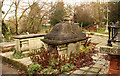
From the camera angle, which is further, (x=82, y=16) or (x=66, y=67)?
(x=82, y=16)

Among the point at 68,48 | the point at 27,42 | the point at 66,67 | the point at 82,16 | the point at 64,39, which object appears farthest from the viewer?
the point at 82,16

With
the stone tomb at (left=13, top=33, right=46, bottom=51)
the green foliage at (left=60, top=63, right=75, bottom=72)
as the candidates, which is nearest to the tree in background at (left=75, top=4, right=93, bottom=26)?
the stone tomb at (left=13, top=33, right=46, bottom=51)

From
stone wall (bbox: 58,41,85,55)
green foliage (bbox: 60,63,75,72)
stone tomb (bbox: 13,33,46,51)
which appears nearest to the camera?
green foliage (bbox: 60,63,75,72)

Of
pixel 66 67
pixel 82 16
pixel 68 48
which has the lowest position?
pixel 66 67

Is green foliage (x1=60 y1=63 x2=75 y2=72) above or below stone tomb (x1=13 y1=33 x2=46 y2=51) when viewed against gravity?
below

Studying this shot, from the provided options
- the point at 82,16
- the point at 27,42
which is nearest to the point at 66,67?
the point at 27,42

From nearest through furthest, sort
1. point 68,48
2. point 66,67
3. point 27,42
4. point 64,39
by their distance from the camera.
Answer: point 66,67, point 64,39, point 68,48, point 27,42

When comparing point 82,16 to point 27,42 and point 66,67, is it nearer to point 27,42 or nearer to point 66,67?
point 27,42

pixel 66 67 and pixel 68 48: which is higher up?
→ pixel 68 48

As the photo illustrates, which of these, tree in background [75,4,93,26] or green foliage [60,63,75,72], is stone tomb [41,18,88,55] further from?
tree in background [75,4,93,26]

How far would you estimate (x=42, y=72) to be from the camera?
3.56m

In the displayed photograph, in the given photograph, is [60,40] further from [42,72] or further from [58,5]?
[58,5]

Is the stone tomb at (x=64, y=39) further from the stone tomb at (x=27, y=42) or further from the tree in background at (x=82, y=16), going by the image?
the tree in background at (x=82, y=16)

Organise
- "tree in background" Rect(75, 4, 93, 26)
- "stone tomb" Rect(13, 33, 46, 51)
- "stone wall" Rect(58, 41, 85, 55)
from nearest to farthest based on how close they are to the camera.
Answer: "stone wall" Rect(58, 41, 85, 55), "stone tomb" Rect(13, 33, 46, 51), "tree in background" Rect(75, 4, 93, 26)
